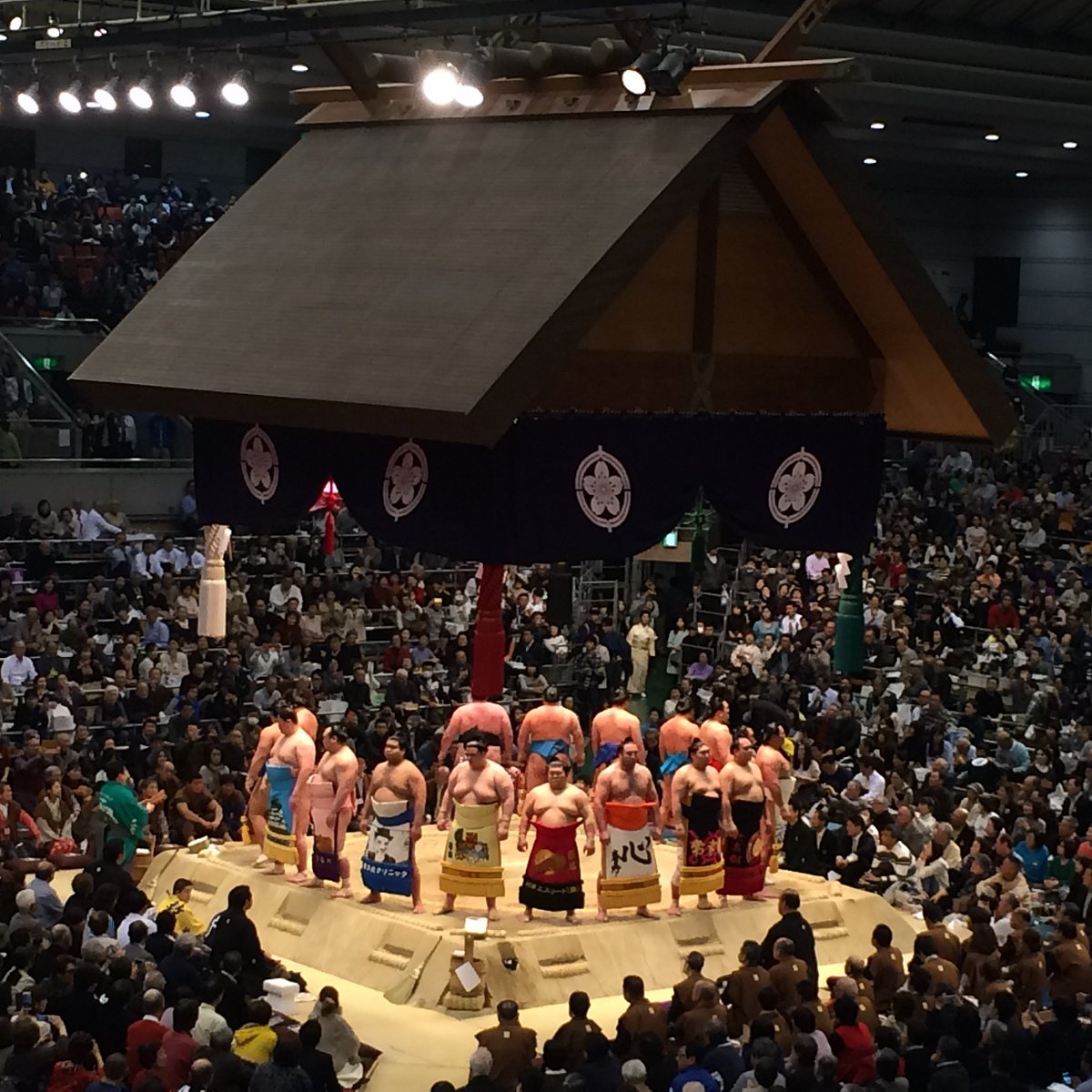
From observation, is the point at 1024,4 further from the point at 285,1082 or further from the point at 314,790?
the point at 285,1082

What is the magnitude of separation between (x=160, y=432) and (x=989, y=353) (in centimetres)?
992

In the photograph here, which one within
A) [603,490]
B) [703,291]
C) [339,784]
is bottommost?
[339,784]

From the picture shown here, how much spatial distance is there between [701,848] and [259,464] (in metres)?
2.53

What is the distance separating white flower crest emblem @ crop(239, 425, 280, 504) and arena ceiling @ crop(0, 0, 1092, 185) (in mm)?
1812

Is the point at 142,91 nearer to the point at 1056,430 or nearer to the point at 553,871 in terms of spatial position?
the point at 553,871

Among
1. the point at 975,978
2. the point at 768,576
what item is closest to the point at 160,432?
the point at 768,576

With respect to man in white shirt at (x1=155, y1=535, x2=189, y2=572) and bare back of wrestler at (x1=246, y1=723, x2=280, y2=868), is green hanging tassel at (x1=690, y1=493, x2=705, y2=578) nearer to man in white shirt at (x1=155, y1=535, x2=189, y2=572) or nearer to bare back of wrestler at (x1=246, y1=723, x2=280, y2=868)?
bare back of wrestler at (x1=246, y1=723, x2=280, y2=868)

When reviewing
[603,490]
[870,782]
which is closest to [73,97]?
[603,490]

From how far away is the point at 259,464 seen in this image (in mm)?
8086

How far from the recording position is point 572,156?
7.49 m

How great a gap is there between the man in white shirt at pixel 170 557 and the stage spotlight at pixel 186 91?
13.9 feet

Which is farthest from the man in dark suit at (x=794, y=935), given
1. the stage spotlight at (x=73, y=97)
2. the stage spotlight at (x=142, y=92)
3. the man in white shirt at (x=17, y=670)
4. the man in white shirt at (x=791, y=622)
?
the man in white shirt at (x=791, y=622)

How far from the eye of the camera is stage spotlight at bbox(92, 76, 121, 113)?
10.1m

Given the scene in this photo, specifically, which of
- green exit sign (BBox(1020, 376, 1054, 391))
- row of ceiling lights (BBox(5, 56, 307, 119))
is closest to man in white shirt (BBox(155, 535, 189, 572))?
row of ceiling lights (BBox(5, 56, 307, 119))
